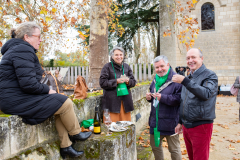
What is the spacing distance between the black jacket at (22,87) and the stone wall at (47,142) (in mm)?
130

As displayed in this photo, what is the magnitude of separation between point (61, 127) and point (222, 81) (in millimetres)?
13390

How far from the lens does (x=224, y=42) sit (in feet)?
42.7

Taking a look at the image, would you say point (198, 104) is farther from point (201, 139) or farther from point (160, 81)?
point (160, 81)

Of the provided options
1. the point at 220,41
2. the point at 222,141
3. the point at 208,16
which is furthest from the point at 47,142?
the point at 208,16

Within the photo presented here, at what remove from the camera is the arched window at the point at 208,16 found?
13391mm

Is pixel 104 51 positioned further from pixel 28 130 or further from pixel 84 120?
pixel 28 130

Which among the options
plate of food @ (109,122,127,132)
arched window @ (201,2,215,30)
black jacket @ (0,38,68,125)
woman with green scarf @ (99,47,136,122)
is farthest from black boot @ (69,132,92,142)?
arched window @ (201,2,215,30)

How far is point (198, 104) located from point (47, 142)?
77.1 inches

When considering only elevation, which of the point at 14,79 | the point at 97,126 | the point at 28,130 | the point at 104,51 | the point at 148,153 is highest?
the point at 104,51

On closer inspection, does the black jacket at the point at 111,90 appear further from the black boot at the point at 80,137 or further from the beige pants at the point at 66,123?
the beige pants at the point at 66,123

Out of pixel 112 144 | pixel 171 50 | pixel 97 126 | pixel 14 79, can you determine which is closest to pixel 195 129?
pixel 112 144

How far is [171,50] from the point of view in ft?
41.7

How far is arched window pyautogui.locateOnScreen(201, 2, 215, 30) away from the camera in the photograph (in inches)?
527

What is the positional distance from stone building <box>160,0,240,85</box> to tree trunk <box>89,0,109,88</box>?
7729 millimetres
